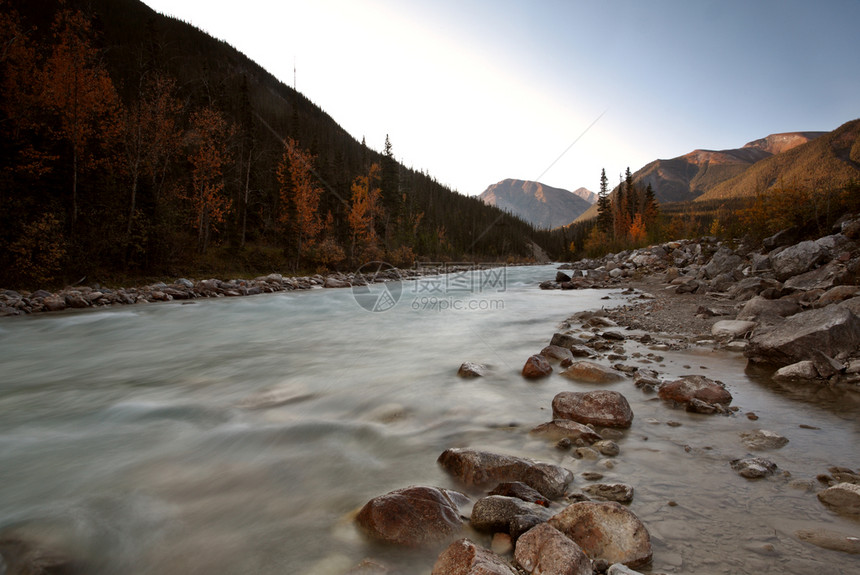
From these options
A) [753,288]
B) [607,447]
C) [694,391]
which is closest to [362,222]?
[753,288]

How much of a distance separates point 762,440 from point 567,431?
1684mm

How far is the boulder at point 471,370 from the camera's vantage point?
21.1 feet

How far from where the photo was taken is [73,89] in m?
18.1

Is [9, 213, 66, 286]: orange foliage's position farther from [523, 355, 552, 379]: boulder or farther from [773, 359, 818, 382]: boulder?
[773, 359, 818, 382]: boulder

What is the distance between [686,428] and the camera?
3865mm

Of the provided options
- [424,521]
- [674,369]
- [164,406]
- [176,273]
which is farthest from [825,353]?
[176,273]

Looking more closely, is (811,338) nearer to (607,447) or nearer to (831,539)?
(607,447)

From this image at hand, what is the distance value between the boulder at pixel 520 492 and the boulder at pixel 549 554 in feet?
1.92

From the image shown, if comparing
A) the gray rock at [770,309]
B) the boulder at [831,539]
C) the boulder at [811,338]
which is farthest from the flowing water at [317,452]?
the gray rock at [770,309]

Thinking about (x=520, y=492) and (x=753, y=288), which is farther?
(x=753, y=288)

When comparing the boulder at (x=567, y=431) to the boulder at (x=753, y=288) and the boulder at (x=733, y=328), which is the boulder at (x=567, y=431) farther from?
the boulder at (x=753, y=288)

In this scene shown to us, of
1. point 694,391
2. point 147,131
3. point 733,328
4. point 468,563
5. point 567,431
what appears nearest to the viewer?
point 468,563

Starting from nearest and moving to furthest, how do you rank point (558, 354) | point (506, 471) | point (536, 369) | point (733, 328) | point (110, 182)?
point (506, 471) → point (536, 369) → point (558, 354) → point (733, 328) → point (110, 182)

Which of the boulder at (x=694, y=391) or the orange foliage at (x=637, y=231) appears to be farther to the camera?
the orange foliage at (x=637, y=231)
